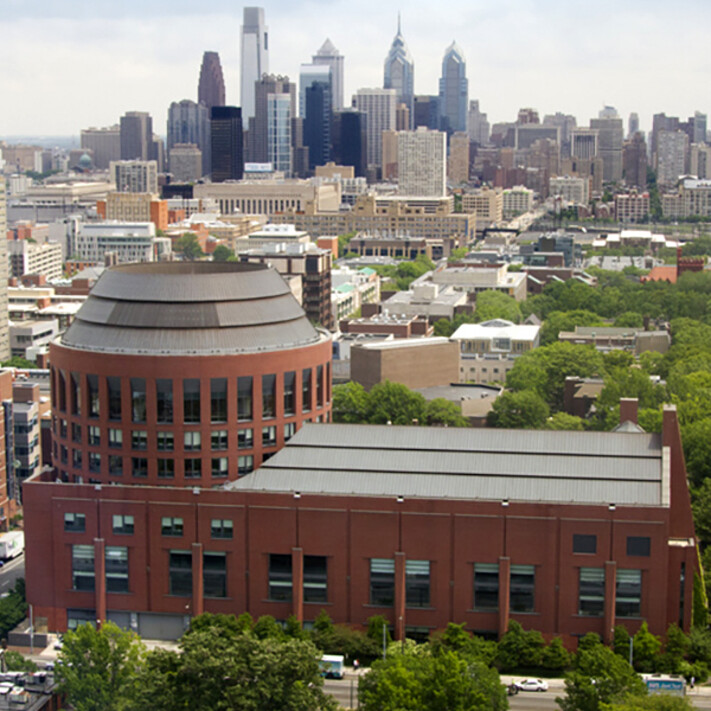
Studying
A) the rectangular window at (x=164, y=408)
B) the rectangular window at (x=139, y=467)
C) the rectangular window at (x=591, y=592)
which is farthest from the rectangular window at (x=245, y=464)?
the rectangular window at (x=591, y=592)

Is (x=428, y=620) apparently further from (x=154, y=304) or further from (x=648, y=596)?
(x=154, y=304)

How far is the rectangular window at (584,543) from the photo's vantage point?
75794 millimetres

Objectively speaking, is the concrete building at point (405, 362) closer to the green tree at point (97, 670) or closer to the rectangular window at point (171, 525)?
the rectangular window at point (171, 525)

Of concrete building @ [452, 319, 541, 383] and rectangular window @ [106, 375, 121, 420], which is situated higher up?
rectangular window @ [106, 375, 121, 420]

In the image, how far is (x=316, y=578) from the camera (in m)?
78.6

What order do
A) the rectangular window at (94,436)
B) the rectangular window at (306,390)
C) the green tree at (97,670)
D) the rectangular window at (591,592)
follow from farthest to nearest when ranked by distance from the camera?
the rectangular window at (306,390) → the rectangular window at (94,436) → the rectangular window at (591,592) → the green tree at (97,670)

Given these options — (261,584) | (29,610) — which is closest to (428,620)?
(261,584)

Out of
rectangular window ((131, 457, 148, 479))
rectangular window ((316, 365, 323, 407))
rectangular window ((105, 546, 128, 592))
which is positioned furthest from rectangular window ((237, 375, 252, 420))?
rectangular window ((105, 546, 128, 592))

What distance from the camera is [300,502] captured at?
7806 centimetres

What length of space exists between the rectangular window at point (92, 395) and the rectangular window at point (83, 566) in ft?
28.1

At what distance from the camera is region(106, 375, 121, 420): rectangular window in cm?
8394

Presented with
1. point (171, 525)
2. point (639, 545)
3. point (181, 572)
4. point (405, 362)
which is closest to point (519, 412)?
point (405, 362)

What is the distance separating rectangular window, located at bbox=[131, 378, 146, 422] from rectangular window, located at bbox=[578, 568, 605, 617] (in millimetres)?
27593

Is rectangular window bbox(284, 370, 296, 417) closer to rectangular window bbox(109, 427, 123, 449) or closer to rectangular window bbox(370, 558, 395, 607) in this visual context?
rectangular window bbox(109, 427, 123, 449)
